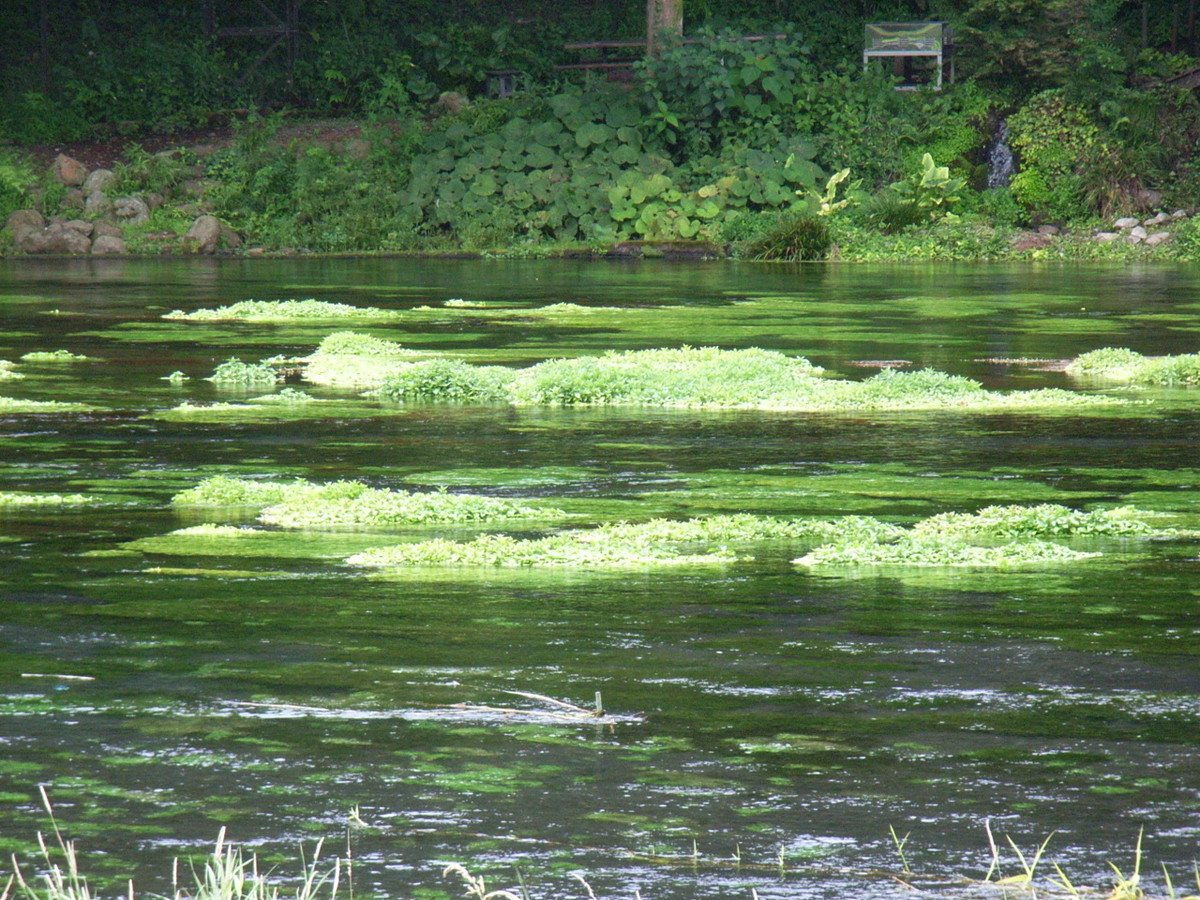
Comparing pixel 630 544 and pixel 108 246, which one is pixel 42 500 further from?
pixel 108 246

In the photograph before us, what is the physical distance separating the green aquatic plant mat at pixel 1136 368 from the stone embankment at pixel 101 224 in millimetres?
17588

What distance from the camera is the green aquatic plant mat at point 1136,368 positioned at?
1041cm

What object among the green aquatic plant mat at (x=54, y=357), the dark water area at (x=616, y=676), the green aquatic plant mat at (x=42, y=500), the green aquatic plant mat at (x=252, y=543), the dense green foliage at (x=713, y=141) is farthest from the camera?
the dense green foliage at (x=713, y=141)

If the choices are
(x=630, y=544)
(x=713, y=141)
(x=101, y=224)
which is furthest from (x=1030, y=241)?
(x=630, y=544)

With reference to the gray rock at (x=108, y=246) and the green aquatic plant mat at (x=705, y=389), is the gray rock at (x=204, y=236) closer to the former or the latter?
the gray rock at (x=108, y=246)

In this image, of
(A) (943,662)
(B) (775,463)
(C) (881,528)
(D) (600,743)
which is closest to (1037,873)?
(D) (600,743)

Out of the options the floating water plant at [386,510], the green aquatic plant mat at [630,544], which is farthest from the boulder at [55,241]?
the green aquatic plant mat at [630,544]

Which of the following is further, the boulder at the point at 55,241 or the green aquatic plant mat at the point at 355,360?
the boulder at the point at 55,241

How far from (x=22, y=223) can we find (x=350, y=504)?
71.4ft

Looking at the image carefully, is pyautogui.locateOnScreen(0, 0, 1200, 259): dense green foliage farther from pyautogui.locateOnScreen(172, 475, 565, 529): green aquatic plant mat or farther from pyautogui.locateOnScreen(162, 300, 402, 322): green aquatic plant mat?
pyautogui.locateOnScreen(172, 475, 565, 529): green aquatic plant mat

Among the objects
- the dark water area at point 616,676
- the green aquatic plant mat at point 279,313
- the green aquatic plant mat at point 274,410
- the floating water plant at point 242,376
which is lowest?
the dark water area at point 616,676

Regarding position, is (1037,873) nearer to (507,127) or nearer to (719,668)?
(719,668)

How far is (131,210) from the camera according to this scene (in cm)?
2709

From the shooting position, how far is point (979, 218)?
86.9 feet
